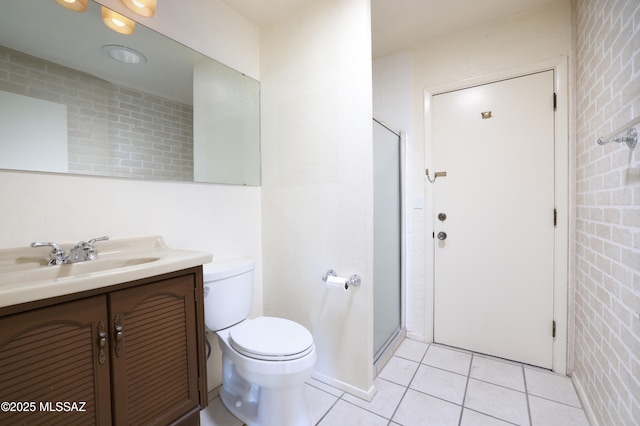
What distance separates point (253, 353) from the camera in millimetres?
1207

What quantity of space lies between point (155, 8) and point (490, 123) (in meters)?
2.18

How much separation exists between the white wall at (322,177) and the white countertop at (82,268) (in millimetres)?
710

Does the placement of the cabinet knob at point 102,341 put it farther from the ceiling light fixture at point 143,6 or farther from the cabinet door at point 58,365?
the ceiling light fixture at point 143,6

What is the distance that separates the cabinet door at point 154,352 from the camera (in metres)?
0.92

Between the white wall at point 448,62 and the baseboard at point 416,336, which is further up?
the white wall at point 448,62

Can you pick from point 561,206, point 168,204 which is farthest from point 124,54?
point 561,206

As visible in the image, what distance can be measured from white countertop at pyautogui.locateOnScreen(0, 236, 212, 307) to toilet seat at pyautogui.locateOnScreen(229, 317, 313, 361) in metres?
0.44

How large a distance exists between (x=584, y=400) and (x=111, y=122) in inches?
111

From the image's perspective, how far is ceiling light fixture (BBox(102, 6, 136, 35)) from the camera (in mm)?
1197

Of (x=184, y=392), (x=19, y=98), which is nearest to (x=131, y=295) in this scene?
(x=184, y=392)

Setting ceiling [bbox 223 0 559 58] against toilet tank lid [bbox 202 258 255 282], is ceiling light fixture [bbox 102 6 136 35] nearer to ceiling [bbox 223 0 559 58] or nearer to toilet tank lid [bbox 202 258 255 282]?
ceiling [bbox 223 0 559 58]

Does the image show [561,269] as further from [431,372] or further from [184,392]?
[184,392]

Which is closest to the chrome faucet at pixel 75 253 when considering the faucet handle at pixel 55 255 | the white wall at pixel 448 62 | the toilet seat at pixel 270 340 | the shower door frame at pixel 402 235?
the faucet handle at pixel 55 255

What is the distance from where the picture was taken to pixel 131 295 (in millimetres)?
949
